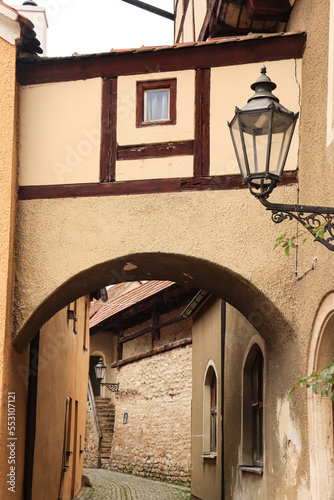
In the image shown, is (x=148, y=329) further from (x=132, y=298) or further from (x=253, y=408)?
(x=253, y=408)

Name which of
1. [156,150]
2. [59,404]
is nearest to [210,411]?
[59,404]

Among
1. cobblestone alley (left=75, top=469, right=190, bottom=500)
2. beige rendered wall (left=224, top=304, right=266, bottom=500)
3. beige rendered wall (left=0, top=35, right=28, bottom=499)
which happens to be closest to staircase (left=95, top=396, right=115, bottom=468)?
cobblestone alley (left=75, top=469, right=190, bottom=500)

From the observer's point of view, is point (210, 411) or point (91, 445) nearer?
point (210, 411)

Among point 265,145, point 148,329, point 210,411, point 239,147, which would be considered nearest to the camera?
point 265,145

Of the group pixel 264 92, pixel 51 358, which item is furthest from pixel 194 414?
pixel 264 92

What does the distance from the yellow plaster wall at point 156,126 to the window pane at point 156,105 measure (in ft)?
0.39

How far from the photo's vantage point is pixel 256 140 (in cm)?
432

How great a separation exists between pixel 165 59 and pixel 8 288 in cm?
264

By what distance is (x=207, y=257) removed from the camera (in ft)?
21.4

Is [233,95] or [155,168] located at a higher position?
[233,95]

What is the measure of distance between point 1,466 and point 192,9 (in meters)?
7.16

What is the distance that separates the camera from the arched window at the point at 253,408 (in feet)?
28.7

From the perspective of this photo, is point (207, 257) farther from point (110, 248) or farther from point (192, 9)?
point (192, 9)

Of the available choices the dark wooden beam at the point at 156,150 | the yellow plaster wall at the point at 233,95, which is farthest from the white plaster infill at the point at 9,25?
the yellow plaster wall at the point at 233,95
